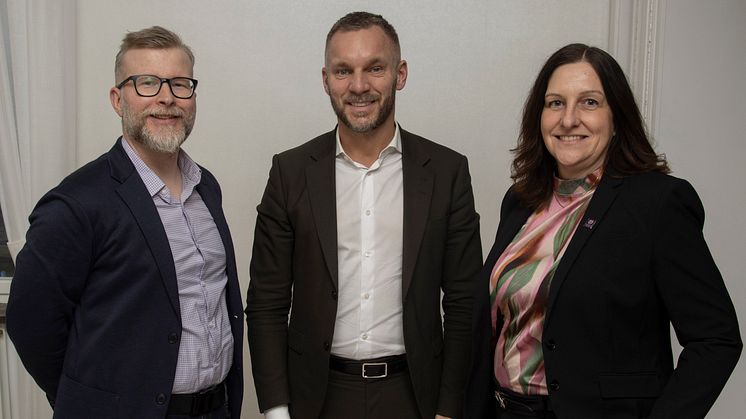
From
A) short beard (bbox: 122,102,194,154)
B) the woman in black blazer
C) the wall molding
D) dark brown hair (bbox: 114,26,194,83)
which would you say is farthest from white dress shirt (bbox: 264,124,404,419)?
the wall molding

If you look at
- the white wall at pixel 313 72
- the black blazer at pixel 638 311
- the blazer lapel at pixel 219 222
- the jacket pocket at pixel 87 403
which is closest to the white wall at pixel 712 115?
the white wall at pixel 313 72

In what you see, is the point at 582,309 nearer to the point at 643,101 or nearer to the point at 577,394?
the point at 577,394

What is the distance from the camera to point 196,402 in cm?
192

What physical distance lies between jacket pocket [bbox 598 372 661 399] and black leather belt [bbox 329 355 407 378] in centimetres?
72

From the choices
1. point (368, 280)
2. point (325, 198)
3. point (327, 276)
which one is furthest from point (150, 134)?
point (368, 280)

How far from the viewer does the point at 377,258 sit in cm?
220

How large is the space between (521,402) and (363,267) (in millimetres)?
673

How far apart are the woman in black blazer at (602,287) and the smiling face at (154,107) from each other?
3.28 ft

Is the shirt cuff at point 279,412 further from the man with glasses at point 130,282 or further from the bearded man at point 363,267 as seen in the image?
the man with glasses at point 130,282

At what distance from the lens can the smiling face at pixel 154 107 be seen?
1.95 meters

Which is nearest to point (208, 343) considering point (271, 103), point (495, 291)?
point (495, 291)

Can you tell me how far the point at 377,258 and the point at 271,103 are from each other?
132 cm

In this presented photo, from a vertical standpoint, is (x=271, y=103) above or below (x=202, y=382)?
above

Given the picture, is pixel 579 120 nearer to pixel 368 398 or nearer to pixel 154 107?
pixel 368 398
